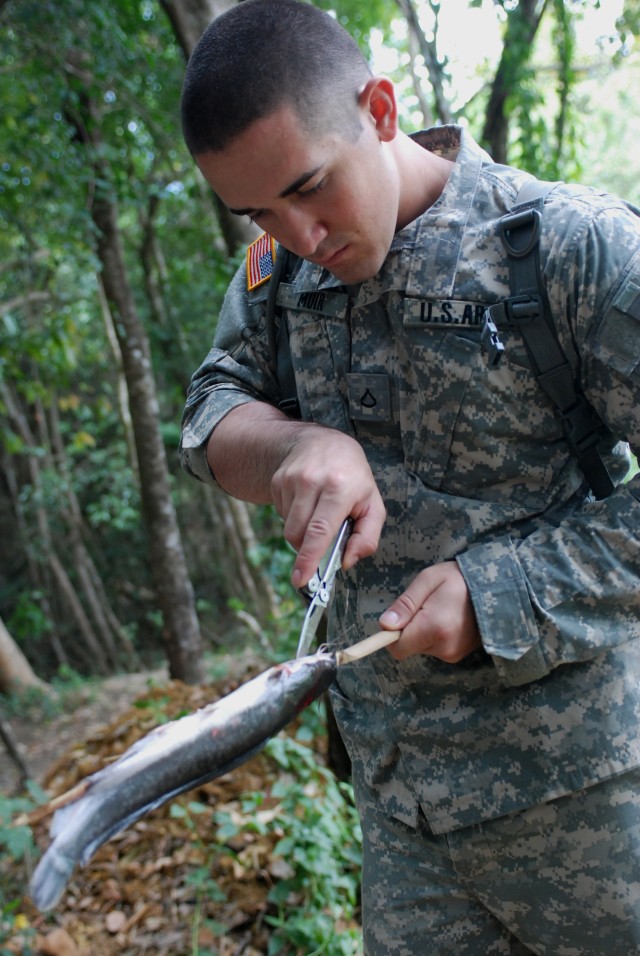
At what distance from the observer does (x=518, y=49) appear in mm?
5074

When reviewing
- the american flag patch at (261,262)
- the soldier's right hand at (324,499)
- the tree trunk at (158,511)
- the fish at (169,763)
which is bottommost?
the tree trunk at (158,511)

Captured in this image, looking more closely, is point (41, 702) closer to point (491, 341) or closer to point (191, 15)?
point (191, 15)

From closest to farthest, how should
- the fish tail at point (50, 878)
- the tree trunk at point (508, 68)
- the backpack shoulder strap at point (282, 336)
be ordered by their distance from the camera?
1. the fish tail at point (50, 878)
2. the backpack shoulder strap at point (282, 336)
3. the tree trunk at point (508, 68)

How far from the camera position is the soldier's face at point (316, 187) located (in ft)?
4.85

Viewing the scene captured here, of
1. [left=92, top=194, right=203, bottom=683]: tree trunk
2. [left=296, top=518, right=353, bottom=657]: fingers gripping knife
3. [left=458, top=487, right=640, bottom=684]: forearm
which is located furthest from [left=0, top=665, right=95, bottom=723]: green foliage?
[left=458, top=487, right=640, bottom=684]: forearm

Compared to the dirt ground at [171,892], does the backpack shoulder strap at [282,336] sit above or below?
above

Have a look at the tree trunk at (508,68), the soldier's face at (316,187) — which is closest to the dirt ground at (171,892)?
the soldier's face at (316,187)

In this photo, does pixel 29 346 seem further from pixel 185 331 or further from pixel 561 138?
pixel 185 331

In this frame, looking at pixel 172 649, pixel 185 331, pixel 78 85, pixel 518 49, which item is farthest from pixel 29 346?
pixel 185 331

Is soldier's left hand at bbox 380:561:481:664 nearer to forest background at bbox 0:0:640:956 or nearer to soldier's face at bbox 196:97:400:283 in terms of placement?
soldier's face at bbox 196:97:400:283

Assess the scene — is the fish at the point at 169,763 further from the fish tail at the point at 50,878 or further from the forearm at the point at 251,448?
the forearm at the point at 251,448

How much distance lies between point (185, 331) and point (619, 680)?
1042 centimetres

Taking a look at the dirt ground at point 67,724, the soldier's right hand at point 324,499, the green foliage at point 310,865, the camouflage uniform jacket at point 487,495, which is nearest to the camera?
the soldier's right hand at point 324,499

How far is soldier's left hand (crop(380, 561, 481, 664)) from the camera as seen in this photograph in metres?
1.45
